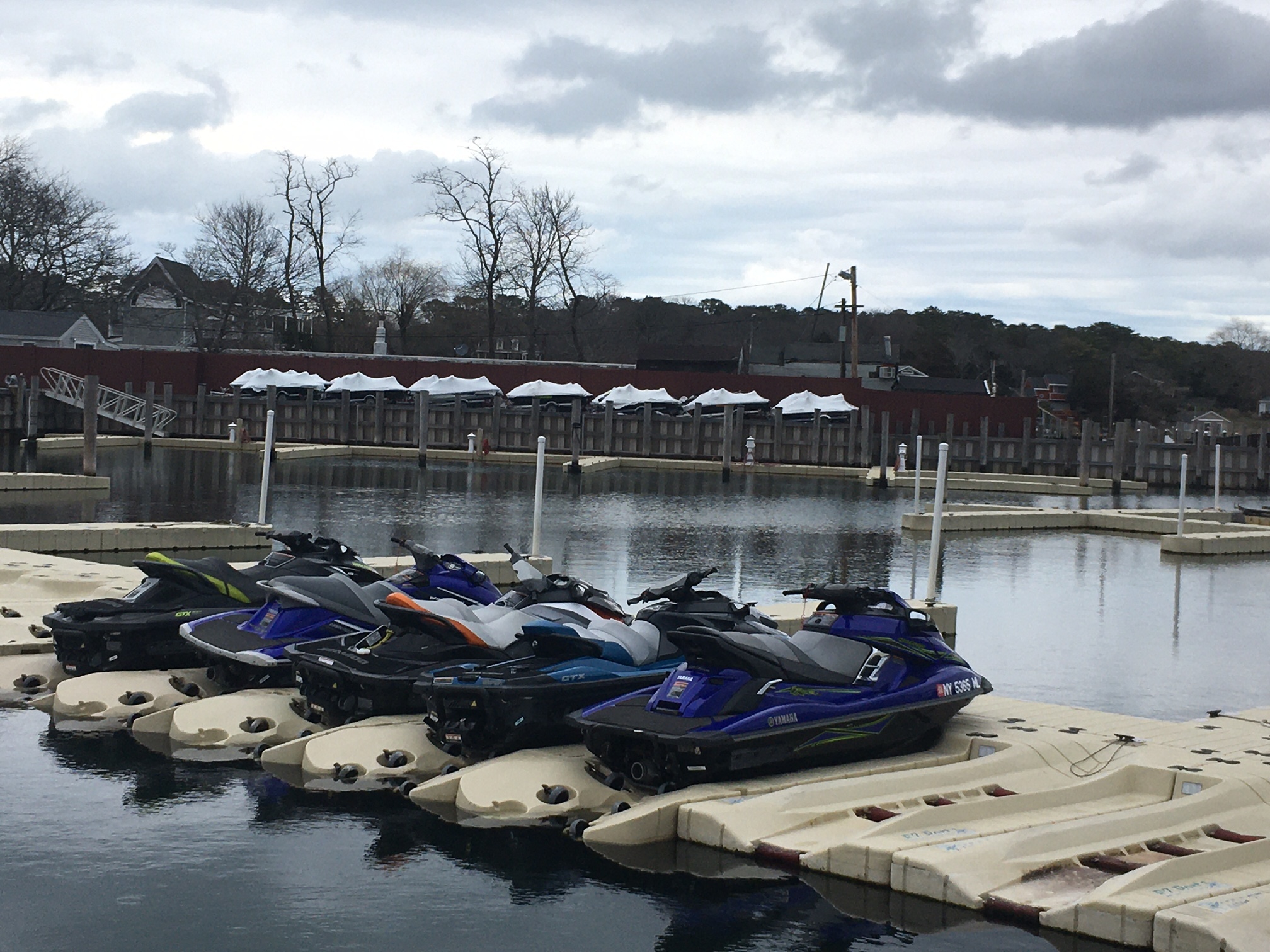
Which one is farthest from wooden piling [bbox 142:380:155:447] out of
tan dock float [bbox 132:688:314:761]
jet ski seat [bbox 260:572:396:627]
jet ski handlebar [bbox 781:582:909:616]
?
jet ski handlebar [bbox 781:582:909:616]

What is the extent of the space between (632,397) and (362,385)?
427 inches

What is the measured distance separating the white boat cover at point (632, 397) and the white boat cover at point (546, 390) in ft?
3.18

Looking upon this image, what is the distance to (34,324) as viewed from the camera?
70312 millimetres

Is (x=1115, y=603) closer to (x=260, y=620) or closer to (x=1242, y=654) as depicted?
(x=1242, y=654)

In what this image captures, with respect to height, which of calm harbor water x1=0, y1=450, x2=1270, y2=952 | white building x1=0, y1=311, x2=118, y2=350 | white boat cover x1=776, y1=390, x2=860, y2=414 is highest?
white building x1=0, y1=311, x2=118, y2=350

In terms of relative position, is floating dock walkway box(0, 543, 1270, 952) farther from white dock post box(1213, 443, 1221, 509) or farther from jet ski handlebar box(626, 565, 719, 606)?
white dock post box(1213, 443, 1221, 509)

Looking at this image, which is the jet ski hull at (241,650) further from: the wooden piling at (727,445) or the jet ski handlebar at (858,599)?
the wooden piling at (727,445)

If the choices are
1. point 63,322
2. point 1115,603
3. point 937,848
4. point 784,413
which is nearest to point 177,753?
point 937,848

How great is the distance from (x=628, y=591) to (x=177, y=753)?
1059cm

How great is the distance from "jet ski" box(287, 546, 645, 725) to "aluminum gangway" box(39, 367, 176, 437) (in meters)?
45.6

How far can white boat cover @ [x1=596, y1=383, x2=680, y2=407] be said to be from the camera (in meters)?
58.4

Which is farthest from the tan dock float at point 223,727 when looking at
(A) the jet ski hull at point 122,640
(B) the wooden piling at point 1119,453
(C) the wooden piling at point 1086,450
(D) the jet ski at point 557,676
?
(C) the wooden piling at point 1086,450

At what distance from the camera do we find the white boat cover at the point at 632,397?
192 feet

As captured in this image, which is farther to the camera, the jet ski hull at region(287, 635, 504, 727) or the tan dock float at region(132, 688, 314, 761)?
the tan dock float at region(132, 688, 314, 761)
